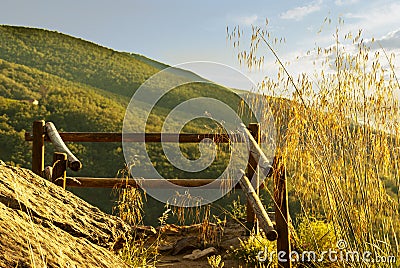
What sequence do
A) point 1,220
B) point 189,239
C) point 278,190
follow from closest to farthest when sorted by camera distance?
point 1,220 < point 278,190 < point 189,239

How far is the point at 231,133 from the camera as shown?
3.66 m

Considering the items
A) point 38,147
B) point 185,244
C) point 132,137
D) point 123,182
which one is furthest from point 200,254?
point 38,147

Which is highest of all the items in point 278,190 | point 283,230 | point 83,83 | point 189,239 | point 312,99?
point 83,83

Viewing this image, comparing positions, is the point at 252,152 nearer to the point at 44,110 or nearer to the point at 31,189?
the point at 31,189

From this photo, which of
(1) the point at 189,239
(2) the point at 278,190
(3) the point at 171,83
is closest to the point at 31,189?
(2) the point at 278,190

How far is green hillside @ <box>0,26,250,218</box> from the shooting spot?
50.3ft

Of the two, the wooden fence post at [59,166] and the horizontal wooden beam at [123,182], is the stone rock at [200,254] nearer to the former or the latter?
the horizontal wooden beam at [123,182]

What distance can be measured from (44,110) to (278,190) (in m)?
17.3

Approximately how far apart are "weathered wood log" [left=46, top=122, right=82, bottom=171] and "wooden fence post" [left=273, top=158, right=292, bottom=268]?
1718 mm

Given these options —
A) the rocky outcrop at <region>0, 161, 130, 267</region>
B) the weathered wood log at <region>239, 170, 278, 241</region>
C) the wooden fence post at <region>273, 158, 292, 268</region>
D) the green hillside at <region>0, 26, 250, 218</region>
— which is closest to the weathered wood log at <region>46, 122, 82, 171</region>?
the weathered wood log at <region>239, 170, 278, 241</region>

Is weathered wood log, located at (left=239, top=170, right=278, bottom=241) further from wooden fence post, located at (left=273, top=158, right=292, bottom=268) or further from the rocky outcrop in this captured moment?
the rocky outcrop

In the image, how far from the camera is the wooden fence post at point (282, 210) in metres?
3.24

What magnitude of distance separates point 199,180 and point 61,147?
4.68 ft

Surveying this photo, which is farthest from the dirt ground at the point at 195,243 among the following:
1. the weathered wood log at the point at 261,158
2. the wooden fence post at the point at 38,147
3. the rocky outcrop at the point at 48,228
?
the rocky outcrop at the point at 48,228
